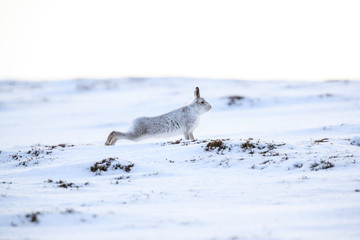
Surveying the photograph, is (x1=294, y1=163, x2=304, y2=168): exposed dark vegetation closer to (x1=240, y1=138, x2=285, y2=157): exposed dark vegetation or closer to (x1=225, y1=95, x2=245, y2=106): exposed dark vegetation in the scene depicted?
(x1=240, y1=138, x2=285, y2=157): exposed dark vegetation

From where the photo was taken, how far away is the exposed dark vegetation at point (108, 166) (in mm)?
9415

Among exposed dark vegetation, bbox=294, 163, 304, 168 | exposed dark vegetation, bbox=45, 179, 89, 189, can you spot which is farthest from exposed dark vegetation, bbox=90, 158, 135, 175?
exposed dark vegetation, bbox=294, 163, 304, 168

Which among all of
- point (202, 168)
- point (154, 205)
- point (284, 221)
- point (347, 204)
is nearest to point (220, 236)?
point (284, 221)

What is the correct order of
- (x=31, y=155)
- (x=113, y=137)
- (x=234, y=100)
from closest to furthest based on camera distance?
(x=31, y=155) → (x=113, y=137) → (x=234, y=100)

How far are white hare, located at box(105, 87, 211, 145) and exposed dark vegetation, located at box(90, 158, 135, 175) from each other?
279cm

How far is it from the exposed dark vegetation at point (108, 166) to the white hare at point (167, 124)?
110 inches

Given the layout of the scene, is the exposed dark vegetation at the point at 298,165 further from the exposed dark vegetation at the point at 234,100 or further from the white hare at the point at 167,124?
the exposed dark vegetation at the point at 234,100

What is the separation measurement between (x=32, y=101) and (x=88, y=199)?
3544cm

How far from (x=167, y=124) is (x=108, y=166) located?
399 cm

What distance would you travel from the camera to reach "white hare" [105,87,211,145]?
12.7 metres

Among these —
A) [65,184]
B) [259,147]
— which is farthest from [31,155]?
[259,147]

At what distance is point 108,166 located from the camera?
9562 millimetres

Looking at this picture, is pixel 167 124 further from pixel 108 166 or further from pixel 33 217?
pixel 33 217

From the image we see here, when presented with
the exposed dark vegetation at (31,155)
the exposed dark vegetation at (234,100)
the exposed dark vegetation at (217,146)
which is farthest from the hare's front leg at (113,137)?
the exposed dark vegetation at (234,100)
